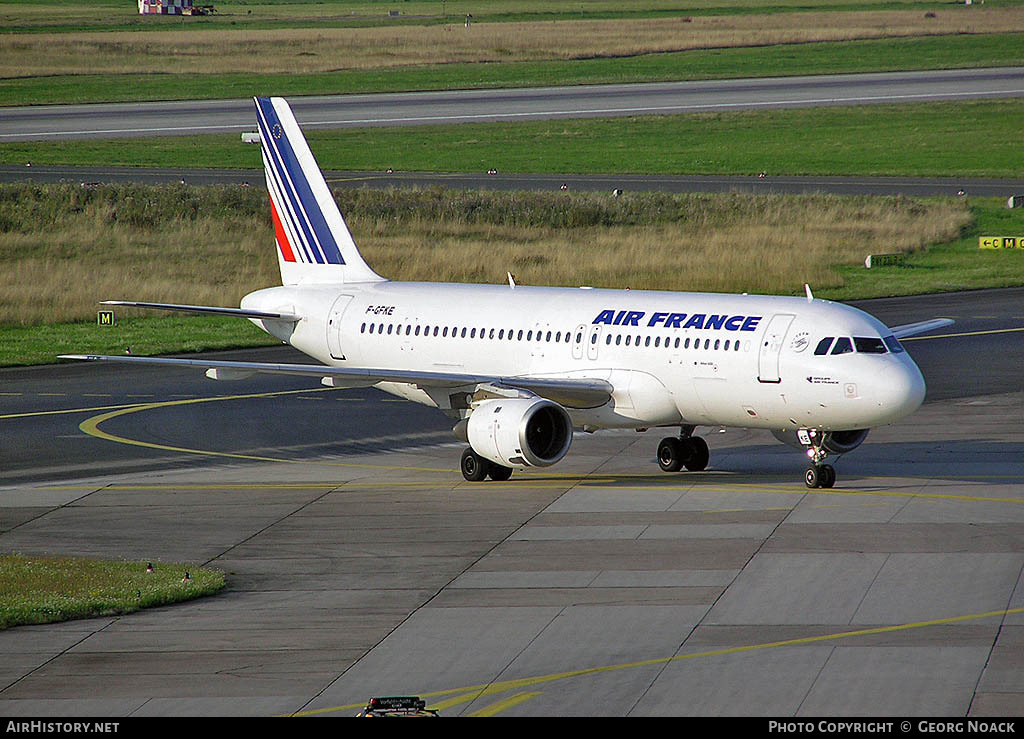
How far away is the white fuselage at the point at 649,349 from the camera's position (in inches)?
1412

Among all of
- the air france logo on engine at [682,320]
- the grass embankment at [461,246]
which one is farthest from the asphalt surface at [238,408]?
the air france logo on engine at [682,320]

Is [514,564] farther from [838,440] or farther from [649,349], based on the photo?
[838,440]

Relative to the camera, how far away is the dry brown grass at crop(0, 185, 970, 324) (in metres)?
74.5

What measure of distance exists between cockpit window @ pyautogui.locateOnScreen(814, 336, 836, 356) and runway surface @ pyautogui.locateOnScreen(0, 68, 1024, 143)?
4122 inches

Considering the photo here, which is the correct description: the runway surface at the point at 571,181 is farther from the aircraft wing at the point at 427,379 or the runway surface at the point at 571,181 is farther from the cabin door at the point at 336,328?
the aircraft wing at the point at 427,379

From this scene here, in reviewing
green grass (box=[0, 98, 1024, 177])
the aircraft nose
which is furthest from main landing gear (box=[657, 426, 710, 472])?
green grass (box=[0, 98, 1024, 177])

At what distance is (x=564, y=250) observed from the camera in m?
82.8

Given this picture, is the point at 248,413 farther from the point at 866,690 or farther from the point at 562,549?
the point at 866,690

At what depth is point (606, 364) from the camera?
39031mm

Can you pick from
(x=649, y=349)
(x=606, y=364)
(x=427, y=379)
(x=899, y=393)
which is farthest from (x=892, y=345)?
(x=427, y=379)

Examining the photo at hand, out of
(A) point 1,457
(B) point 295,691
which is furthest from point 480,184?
(B) point 295,691

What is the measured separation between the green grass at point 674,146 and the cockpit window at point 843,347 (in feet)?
269

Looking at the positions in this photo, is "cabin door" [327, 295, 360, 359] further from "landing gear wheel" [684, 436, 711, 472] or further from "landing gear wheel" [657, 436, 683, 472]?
"landing gear wheel" [684, 436, 711, 472]

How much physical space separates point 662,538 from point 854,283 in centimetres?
4587
